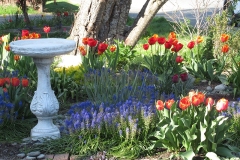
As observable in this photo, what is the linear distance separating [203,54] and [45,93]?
3.84m

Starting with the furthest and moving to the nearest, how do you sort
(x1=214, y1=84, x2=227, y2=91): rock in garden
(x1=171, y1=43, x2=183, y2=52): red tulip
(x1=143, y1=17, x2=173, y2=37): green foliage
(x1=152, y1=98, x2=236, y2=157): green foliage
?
(x1=143, y1=17, x2=173, y2=37): green foliage
(x1=214, y1=84, x2=227, y2=91): rock in garden
(x1=171, y1=43, x2=183, y2=52): red tulip
(x1=152, y1=98, x2=236, y2=157): green foliage

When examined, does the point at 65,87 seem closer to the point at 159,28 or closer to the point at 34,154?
the point at 34,154

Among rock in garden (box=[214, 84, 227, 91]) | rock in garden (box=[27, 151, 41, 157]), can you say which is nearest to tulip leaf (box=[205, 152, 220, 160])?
rock in garden (box=[27, 151, 41, 157])

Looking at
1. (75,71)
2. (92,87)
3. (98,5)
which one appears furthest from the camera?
(98,5)

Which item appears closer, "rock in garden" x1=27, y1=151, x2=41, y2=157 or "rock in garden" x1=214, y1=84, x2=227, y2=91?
"rock in garden" x1=27, y1=151, x2=41, y2=157

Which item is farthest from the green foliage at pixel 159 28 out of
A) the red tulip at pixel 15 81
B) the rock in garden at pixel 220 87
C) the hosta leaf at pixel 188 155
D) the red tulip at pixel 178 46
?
the hosta leaf at pixel 188 155

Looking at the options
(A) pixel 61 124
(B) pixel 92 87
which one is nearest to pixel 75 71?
(B) pixel 92 87

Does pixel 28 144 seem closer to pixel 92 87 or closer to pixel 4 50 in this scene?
pixel 92 87

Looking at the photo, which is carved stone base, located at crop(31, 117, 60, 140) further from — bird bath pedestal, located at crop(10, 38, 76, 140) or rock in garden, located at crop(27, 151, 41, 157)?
rock in garden, located at crop(27, 151, 41, 157)

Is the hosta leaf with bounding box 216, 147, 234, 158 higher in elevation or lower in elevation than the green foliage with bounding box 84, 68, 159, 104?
lower

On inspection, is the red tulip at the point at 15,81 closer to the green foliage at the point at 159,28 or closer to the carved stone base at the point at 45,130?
the carved stone base at the point at 45,130

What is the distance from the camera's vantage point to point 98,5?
9.22m

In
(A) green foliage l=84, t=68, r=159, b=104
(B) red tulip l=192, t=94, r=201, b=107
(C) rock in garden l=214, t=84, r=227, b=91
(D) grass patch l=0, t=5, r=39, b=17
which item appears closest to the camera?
(B) red tulip l=192, t=94, r=201, b=107

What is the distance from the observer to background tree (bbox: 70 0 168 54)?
932 cm
